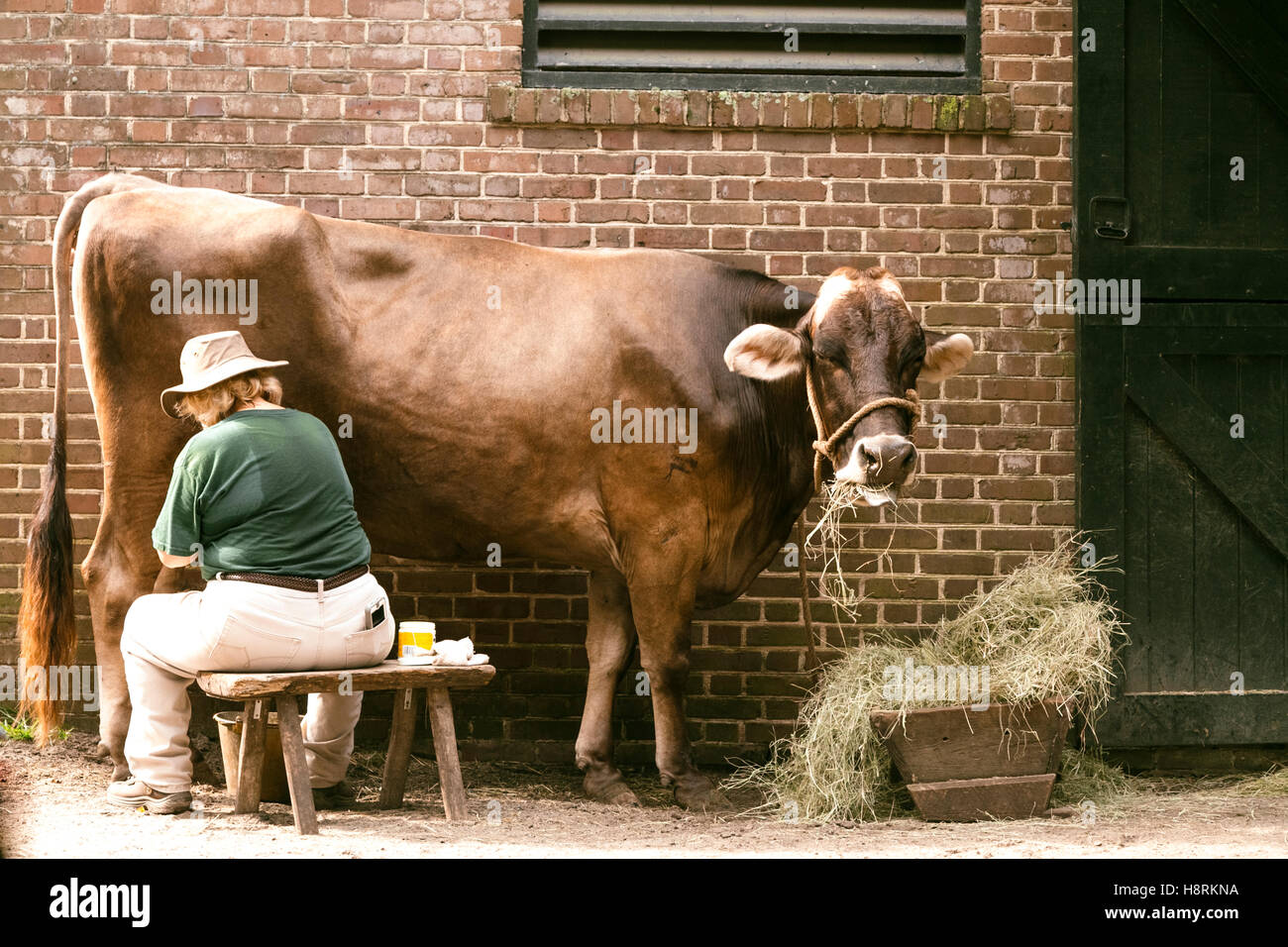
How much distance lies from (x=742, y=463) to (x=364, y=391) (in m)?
1.52

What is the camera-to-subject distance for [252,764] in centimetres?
467

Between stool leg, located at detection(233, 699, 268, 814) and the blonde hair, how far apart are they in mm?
1009

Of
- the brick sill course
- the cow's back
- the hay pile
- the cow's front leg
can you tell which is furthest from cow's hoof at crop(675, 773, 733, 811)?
the brick sill course

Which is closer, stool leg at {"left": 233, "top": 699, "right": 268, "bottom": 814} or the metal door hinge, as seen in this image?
stool leg at {"left": 233, "top": 699, "right": 268, "bottom": 814}

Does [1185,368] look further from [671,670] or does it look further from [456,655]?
[456,655]

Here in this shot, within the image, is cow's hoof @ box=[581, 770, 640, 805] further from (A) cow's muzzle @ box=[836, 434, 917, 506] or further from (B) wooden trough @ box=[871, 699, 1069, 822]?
(A) cow's muzzle @ box=[836, 434, 917, 506]

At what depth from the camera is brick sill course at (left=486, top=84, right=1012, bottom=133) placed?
5973 millimetres

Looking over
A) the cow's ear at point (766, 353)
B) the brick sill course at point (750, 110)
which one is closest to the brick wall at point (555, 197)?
the brick sill course at point (750, 110)

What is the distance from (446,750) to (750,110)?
3.19 meters

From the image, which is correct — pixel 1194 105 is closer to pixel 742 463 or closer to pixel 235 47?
pixel 742 463

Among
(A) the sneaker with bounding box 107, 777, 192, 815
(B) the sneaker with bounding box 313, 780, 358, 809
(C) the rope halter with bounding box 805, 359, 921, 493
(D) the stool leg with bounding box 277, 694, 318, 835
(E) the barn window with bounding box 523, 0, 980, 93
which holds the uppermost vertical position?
(E) the barn window with bounding box 523, 0, 980, 93

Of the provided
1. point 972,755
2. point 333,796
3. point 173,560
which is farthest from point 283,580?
point 972,755

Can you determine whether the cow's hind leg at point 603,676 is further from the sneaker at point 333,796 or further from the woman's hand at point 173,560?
the woman's hand at point 173,560

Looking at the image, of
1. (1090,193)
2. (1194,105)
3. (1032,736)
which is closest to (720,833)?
(1032,736)
